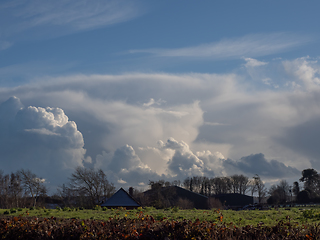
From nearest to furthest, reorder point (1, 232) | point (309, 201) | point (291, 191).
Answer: point (1, 232), point (309, 201), point (291, 191)

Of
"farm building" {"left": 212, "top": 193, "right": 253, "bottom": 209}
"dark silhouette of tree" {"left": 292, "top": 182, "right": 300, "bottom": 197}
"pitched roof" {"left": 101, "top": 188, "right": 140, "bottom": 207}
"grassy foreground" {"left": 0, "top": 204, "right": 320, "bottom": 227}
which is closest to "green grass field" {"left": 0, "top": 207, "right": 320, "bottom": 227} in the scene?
"grassy foreground" {"left": 0, "top": 204, "right": 320, "bottom": 227}

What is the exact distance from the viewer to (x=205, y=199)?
6750cm

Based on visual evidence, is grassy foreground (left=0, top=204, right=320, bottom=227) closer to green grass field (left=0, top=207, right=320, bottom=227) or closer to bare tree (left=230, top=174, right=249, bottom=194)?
green grass field (left=0, top=207, right=320, bottom=227)

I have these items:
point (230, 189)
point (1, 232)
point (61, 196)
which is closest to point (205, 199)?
point (230, 189)

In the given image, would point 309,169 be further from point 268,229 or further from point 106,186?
point 268,229

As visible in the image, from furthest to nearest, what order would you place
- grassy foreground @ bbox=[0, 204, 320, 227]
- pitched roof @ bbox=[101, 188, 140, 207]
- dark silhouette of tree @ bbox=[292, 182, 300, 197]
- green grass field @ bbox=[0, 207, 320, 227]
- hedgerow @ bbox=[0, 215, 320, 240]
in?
1. dark silhouette of tree @ bbox=[292, 182, 300, 197]
2. pitched roof @ bbox=[101, 188, 140, 207]
3. green grass field @ bbox=[0, 207, 320, 227]
4. grassy foreground @ bbox=[0, 204, 320, 227]
5. hedgerow @ bbox=[0, 215, 320, 240]

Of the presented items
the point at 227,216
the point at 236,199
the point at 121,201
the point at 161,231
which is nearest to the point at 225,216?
the point at 227,216

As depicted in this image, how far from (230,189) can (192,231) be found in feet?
291

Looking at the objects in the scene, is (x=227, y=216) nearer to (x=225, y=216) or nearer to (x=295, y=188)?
(x=225, y=216)

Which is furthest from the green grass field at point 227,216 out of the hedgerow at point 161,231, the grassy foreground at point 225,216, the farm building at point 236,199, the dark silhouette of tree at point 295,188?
the dark silhouette of tree at point 295,188

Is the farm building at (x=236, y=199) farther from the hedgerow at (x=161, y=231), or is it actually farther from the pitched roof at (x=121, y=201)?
the hedgerow at (x=161, y=231)

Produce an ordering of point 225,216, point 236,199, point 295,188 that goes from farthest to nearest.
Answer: point 295,188 → point 236,199 → point 225,216

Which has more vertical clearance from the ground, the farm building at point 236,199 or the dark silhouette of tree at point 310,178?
the dark silhouette of tree at point 310,178

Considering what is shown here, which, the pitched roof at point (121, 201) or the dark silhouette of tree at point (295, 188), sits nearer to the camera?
the pitched roof at point (121, 201)
